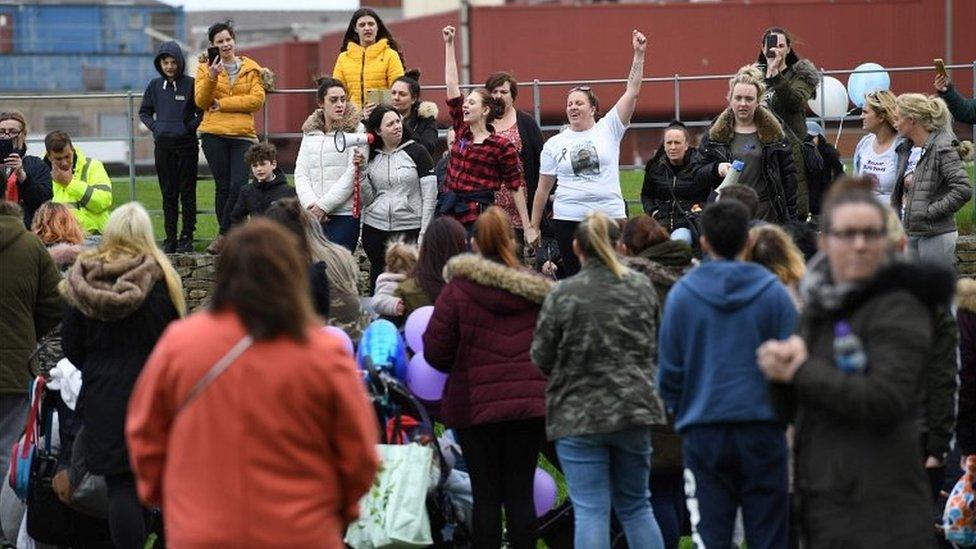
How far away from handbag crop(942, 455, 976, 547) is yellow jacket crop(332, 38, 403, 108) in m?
6.97

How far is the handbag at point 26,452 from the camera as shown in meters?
8.73

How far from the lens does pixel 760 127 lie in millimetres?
11117

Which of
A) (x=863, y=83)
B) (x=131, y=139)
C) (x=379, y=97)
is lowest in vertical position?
(x=131, y=139)

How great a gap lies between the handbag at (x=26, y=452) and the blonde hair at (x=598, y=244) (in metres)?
3.14

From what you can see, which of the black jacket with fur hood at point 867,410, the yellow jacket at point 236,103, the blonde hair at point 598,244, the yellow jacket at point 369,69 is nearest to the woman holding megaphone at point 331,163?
the yellow jacket at point 369,69

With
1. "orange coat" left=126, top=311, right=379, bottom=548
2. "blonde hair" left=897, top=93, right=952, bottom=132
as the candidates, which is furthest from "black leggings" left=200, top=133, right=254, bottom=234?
"orange coat" left=126, top=311, right=379, bottom=548

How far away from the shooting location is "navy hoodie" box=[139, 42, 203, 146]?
47.9 feet

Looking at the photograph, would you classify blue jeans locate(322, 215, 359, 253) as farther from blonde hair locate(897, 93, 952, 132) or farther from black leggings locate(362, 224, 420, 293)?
blonde hair locate(897, 93, 952, 132)

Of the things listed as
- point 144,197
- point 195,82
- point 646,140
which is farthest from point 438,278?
point 646,140

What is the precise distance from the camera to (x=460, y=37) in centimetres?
4784

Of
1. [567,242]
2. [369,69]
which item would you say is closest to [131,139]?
[369,69]

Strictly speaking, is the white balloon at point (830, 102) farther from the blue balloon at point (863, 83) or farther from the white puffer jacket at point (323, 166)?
the white puffer jacket at point (323, 166)

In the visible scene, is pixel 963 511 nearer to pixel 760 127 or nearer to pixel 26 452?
pixel 760 127

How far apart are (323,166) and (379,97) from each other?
122cm
